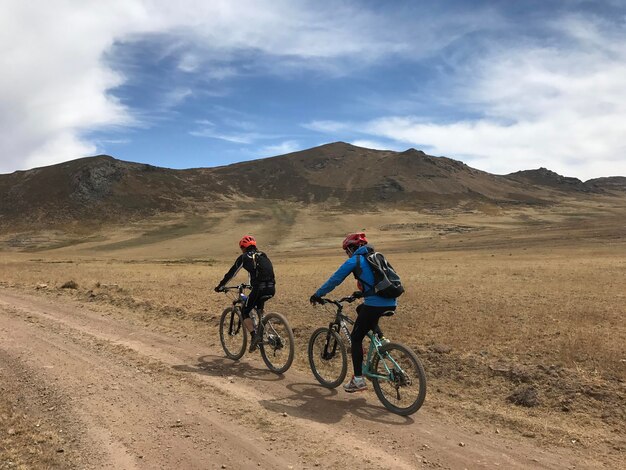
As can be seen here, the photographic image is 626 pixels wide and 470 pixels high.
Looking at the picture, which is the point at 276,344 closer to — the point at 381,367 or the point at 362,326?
the point at 362,326

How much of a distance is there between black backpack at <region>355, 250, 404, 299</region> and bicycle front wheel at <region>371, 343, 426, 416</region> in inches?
31.3

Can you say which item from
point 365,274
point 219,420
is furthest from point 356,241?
point 219,420

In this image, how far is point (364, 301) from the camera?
7.14 meters

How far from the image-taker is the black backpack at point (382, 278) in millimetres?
6855

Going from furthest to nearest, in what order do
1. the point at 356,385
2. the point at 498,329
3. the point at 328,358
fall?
the point at 498,329
the point at 328,358
the point at 356,385

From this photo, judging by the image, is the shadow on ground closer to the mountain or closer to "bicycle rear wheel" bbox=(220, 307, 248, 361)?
"bicycle rear wheel" bbox=(220, 307, 248, 361)

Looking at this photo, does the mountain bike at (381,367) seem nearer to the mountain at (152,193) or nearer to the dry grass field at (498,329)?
the dry grass field at (498,329)

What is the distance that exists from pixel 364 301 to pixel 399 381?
1279 mm

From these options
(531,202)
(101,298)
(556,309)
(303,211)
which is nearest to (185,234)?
(303,211)

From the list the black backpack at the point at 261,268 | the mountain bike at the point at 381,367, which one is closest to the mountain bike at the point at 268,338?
the black backpack at the point at 261,268

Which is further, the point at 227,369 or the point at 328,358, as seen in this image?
the point at 227,369

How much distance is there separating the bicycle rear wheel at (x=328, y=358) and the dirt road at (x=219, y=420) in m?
0.24

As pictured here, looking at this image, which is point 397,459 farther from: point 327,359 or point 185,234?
point 185,234

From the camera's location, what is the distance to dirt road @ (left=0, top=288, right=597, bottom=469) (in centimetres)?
558
